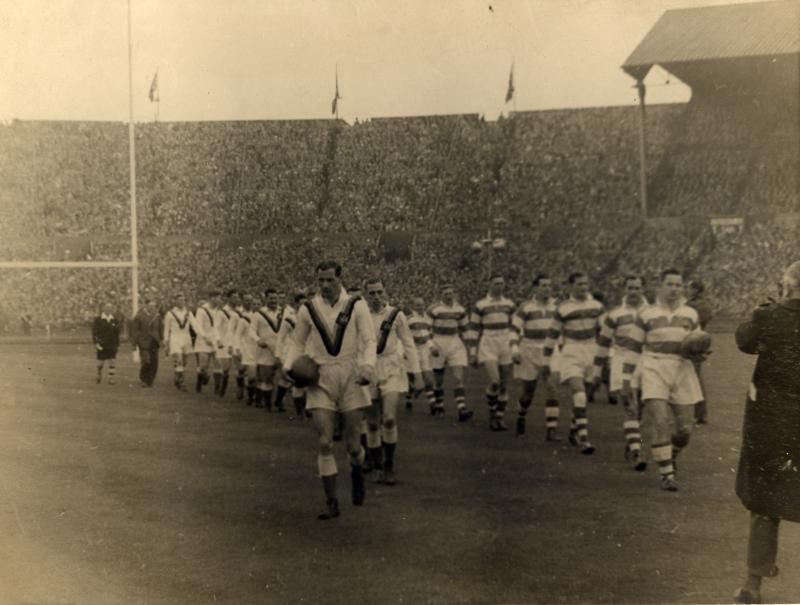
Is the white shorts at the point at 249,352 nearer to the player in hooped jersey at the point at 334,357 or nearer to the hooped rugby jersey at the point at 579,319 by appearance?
the hooped rugby jersey at the point at 579,319

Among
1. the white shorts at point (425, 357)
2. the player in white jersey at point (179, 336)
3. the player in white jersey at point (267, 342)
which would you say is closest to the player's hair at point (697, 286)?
the white shorts at point (425, 357)

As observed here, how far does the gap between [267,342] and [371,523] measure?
822 cm

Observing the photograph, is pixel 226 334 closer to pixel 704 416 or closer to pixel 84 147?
pixel 704 416

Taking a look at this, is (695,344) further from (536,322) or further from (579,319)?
(536,322)

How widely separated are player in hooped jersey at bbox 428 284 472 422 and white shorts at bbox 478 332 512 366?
1.01 meters

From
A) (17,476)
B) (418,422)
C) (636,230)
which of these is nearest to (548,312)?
(418,422)

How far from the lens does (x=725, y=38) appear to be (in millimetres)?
30391

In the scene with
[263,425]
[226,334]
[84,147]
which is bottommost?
[263,425]

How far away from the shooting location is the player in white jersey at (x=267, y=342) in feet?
51.1

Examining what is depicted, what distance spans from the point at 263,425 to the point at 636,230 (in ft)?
81.4

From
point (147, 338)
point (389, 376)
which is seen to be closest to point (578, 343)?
point (389, 376)

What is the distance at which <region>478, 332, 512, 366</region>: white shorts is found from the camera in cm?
1316

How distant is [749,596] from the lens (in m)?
5.55

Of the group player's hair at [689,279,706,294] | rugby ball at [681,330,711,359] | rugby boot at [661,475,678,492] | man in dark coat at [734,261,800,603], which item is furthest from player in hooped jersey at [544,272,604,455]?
man in dark coat at [734,261,800,603]
